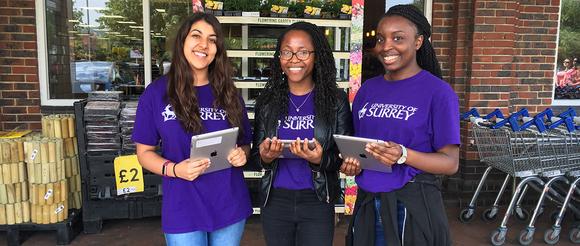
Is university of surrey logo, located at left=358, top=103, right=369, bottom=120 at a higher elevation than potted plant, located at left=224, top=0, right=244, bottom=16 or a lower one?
lower

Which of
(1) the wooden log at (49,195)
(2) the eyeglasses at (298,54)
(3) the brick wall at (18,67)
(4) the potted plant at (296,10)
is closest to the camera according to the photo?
(2) the eyeglasses at (298,54)

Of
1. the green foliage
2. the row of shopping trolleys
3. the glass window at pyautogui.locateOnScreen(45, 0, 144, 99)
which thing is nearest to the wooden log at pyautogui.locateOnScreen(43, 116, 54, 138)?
the glass window at pyautogui.locateOnScreen(45, 0, 144, 99)

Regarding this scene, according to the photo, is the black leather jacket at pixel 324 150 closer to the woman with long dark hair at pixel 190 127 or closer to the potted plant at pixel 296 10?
the woman with long dark hair at pixel 190 127

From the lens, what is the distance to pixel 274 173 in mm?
2289

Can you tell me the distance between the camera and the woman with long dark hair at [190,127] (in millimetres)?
2086

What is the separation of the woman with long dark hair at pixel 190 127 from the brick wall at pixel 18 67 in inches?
128

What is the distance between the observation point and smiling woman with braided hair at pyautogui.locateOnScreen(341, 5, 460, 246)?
74.2 inches

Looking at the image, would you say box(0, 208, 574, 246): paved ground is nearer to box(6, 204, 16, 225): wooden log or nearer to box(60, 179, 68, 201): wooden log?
box(6, 204, 16, 225): wooden log

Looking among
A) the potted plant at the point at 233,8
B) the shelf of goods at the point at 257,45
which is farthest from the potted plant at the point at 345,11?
the potted plant at the point at 233,8

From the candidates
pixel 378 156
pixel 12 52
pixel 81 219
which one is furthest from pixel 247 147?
pixel 12 52

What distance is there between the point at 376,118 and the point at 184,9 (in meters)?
4.89

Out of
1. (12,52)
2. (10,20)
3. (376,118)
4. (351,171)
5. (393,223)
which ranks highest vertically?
(10,20)

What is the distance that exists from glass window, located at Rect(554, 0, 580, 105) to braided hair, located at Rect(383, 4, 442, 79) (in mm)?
4096

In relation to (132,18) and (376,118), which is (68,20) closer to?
(132,18)
